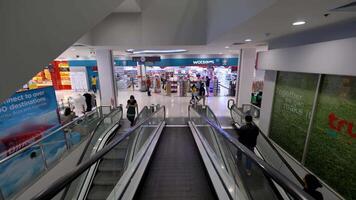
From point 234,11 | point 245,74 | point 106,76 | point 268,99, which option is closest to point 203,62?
point 245,74

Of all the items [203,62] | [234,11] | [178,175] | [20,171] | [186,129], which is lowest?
[186,129]

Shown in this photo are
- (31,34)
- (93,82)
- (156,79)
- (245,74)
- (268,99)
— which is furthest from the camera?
(156,79)

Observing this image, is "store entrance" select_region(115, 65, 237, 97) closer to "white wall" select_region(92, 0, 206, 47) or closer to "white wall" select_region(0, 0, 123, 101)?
"white wall" select_region(92, 0, 206, 47)

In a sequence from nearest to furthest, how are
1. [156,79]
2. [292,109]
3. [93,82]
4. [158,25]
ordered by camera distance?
[292,109] < [158,25] < [93,82] < [156,79]

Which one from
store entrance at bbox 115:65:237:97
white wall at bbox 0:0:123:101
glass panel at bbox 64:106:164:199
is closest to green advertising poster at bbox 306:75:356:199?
glass panel at bbox 64:106:164:199

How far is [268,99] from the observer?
602 centimetres

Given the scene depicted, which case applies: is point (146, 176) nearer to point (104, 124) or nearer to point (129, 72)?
point (104, 124)

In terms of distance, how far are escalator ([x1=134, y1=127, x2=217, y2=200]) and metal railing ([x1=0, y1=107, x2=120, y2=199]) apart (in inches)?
115

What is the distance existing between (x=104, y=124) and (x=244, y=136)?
5.64m

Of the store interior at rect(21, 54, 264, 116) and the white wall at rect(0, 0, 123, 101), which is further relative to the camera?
the store interior at rect(21, 54, 264, 116)

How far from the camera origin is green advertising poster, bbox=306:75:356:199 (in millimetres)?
3078

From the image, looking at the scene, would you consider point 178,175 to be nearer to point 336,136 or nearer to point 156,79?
point 336,136

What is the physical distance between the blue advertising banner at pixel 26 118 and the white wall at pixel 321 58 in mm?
6722

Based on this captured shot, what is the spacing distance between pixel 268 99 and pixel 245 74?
3.89 m
